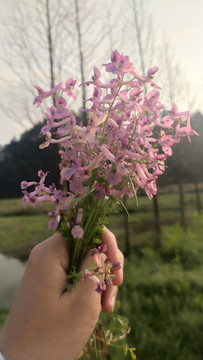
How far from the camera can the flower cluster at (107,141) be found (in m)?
0.81

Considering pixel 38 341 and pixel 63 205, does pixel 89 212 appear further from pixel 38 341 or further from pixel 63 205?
pixel 38 341

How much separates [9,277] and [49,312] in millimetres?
6115

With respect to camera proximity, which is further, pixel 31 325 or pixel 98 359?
pixel 98 359

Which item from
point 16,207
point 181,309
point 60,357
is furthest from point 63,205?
point 16,207

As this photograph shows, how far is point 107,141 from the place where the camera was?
0.85 meters

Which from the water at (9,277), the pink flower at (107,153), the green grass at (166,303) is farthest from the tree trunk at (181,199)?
the pink flower at (107,153)

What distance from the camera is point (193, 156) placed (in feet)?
32.7

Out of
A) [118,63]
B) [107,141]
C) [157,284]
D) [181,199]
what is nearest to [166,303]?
[157,284]

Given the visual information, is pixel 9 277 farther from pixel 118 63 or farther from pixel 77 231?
pixel 118 63

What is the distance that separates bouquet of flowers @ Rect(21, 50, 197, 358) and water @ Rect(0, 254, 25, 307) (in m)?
5.09

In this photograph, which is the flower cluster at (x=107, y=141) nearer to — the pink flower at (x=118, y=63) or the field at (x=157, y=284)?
the pink flower at (x=118, y=63)

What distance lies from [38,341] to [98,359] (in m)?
0.57

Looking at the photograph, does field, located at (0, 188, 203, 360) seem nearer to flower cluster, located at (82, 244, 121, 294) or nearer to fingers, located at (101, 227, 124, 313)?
fingers, located at (101, 227, 124, 313)

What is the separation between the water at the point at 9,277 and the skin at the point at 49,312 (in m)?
4.91
